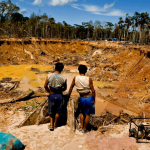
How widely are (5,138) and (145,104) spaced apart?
8086 millimetres

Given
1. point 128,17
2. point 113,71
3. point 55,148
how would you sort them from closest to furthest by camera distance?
point 55,148 < point 113,71 < point 128,17

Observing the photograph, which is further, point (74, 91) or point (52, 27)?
point (52, 27)

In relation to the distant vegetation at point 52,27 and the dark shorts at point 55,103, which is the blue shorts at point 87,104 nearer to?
the dark shorts at point 55,103

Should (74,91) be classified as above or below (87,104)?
below

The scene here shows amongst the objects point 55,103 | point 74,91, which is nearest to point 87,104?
point 55,103

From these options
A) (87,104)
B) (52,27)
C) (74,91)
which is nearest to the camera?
(87,104)

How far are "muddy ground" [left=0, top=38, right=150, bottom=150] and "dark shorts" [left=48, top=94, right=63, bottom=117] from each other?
0.43 m

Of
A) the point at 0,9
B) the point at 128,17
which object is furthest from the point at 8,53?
the point at 128,17

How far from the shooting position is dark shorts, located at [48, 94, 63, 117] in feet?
11.5

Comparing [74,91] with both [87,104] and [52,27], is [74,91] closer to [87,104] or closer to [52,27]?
[87,104]

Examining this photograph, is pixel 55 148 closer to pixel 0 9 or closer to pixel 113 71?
pixel 113 71

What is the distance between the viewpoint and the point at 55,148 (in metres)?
2.90

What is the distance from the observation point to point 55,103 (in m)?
3.52

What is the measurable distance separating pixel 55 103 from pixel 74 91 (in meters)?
7.72
